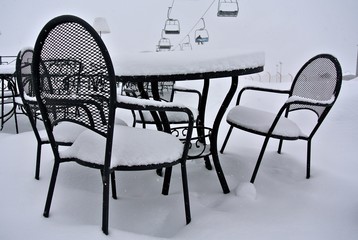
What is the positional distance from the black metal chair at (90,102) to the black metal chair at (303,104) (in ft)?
2.04

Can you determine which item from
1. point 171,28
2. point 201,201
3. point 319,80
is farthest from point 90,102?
point 171,28

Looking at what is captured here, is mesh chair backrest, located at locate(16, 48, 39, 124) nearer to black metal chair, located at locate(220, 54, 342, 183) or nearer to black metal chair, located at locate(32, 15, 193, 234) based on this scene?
black metal chair, located at locate(32, 15, 193, 234)

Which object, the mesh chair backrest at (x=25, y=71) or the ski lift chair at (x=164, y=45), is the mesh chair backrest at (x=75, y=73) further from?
the ski lift chair at (x=164, y=45)

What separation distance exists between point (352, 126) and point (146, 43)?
922 cm

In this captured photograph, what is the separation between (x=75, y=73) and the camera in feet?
3.49

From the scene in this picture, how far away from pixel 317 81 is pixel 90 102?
1.64 meters

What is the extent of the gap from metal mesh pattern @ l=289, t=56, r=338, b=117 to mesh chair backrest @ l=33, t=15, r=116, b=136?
4.52ft

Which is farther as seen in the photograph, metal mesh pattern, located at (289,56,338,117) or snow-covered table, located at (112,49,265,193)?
metal mesh pattern, located at (289,56,338,117)

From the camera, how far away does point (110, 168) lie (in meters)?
1.03

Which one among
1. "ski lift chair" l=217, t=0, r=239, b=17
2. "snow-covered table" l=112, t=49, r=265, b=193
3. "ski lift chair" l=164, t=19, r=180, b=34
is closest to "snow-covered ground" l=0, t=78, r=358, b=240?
"snow-covered table" l=112, t=49, r=265, b=193

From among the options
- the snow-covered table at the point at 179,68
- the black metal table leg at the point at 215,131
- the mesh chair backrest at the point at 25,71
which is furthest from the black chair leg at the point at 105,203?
the mesh chair backrest at the point at 25,71

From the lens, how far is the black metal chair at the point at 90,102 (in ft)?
3.26

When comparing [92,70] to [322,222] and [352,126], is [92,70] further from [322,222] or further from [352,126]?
[352,126]

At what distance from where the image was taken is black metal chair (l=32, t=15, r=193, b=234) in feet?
3.26
